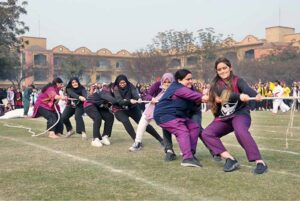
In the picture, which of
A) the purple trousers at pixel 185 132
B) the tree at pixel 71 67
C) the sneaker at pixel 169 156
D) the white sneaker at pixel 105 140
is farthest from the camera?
the tree at pixel 71 67

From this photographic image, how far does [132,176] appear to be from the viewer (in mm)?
7113

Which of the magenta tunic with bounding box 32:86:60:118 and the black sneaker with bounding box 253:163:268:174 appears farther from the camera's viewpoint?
the magenta tunic with bounding box 32:86:60:118

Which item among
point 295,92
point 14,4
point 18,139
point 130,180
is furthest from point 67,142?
point 14,4

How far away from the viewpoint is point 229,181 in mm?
6570

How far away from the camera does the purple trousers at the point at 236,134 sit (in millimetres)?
7188

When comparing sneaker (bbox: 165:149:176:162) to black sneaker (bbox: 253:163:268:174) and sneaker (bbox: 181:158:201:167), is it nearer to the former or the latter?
sneaker (bbox: 181:158:201:167)

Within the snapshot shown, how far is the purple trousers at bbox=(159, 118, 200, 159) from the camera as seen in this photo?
7.95m

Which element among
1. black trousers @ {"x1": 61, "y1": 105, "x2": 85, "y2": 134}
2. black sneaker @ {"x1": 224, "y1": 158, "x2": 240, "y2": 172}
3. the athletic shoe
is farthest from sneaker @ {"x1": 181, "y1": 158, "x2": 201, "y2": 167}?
the athletic shoe

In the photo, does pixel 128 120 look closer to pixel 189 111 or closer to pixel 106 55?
pixel 189 111

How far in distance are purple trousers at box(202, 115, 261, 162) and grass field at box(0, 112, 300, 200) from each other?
300 millimetres

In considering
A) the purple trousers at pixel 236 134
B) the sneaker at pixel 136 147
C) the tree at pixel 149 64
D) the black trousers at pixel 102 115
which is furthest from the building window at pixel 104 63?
the purple trousers at pixel 236 134

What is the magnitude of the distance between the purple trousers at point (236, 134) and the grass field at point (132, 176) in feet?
0.98

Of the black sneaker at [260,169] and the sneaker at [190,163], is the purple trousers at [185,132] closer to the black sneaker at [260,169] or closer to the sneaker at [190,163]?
the sneaker at [190,163]

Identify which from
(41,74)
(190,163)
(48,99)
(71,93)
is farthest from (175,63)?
(190,163)
